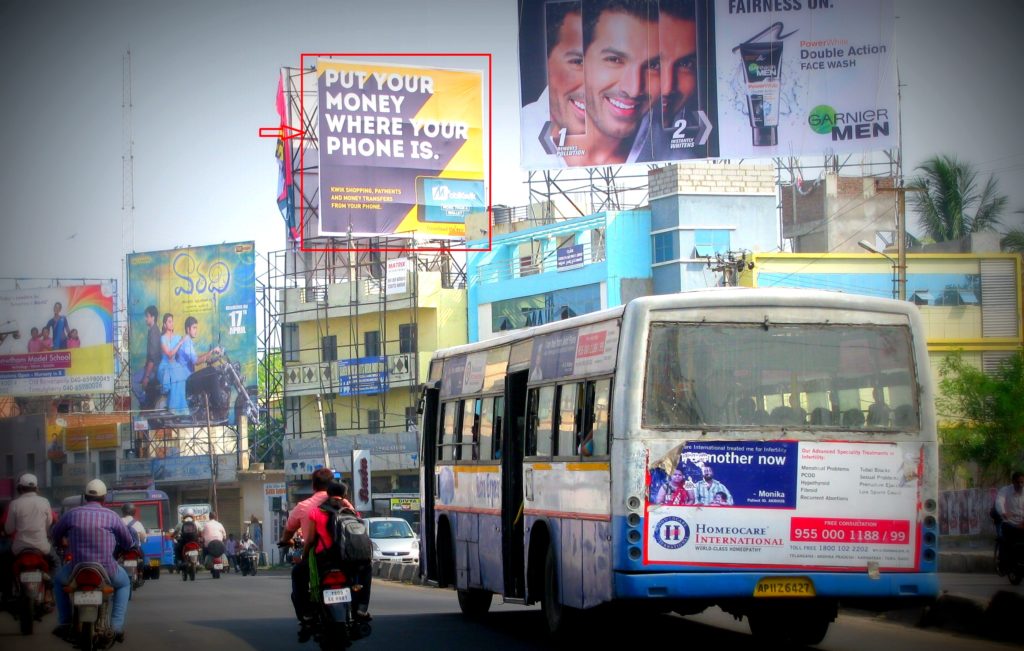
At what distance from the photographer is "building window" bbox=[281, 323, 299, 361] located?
218 ft

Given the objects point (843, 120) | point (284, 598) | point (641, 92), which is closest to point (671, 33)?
point (641, 92)

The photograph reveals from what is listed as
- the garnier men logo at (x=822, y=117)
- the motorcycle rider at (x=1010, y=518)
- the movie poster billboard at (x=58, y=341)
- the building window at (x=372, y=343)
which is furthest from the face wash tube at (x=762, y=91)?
the movie poster billboard at (x=58, y=341)

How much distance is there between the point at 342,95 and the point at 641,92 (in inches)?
586

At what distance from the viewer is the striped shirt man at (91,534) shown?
1230cm

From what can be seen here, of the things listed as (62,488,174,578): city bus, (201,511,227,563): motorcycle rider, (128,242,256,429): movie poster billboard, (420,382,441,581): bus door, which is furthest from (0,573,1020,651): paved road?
(128,242,256,429): movie poster billboard

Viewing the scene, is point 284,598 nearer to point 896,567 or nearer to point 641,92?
point 896,567

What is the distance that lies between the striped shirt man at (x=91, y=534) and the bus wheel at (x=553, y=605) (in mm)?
3667

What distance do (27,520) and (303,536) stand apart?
213 inches

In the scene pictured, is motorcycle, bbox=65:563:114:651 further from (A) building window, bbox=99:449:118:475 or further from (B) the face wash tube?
(A) building window, bbox=99:449:118:475

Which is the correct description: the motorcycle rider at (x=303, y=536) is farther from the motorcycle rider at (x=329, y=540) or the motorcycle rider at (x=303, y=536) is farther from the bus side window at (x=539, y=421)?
the bus side window at (x=539, y=421)

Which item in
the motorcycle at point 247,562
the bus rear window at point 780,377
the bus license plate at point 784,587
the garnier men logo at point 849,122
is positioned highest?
the garnier men logo at point 849,122

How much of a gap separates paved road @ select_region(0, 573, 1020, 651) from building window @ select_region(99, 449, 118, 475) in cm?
6247

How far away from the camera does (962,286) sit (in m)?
48.7

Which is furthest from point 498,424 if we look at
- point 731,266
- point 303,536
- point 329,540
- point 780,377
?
point 731,266
